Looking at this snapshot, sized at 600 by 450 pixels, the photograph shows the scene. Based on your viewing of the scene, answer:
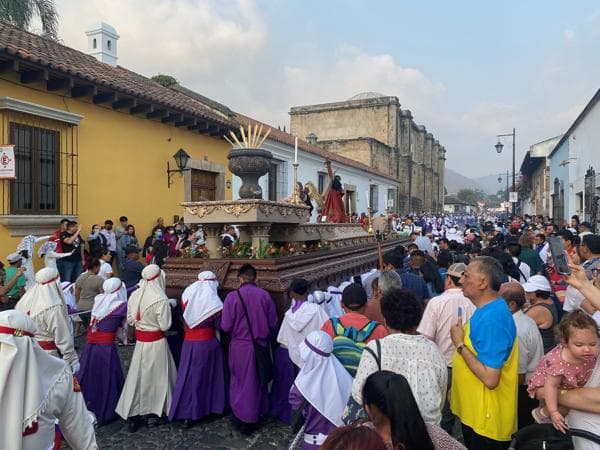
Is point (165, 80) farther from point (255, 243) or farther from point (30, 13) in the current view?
point (255, 243)

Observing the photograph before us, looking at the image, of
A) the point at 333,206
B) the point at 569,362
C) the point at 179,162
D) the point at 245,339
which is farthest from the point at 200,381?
the point at 179,162

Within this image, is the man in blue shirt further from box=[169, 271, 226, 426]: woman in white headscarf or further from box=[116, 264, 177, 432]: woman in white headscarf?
box=[116, 264, 177, 432]: woman in white headscarf

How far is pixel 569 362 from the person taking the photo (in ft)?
8.29

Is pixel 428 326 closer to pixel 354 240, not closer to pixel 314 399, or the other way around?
pixel 314 399

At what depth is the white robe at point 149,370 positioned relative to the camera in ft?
14.9

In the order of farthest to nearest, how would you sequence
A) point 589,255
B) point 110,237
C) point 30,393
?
point 110,237, point 589,255, point 30,393

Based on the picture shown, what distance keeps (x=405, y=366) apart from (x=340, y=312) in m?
2.48

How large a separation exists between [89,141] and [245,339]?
7106 mm

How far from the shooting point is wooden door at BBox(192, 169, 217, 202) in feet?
42.4

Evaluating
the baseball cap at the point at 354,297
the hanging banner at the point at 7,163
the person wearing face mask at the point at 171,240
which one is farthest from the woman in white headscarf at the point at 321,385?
the person wearing face mask at the point at 171,240

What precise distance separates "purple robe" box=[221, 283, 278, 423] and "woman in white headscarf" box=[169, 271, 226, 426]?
23 cm

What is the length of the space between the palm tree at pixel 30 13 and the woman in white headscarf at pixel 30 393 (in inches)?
592

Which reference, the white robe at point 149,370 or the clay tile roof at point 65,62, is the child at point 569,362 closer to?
the white robe at point 149,370

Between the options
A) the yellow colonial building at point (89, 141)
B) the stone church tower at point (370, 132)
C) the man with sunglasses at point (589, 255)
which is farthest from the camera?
the stone church tower at point (370, 132)
